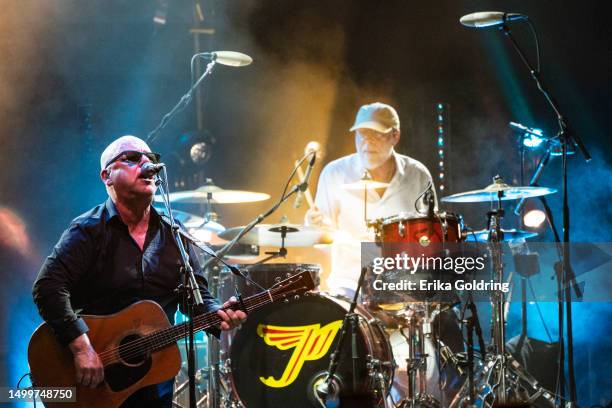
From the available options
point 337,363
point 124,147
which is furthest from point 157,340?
point 337,363

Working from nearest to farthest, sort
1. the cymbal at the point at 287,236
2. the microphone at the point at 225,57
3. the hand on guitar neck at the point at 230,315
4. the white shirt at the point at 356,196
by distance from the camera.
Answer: the hand on guitar neck at the point at 230,315
the cymbal at the point at 287,236
the microphone at the point at 225,57
the white shirt at the point at 356,196

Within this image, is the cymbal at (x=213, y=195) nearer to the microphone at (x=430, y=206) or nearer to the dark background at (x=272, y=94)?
the dark background at (x=272, y=94)

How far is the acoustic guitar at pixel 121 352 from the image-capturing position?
13.3 ft

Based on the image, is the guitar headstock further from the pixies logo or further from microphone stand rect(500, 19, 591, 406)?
microphone stand rect(500, 19, 591, 406)

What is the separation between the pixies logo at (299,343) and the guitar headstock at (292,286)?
1.41m

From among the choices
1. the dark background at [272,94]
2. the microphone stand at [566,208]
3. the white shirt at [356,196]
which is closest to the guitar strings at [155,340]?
the white shirt at [356,196]

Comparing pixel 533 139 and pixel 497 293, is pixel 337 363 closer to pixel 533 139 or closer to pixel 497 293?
pixel 497 293

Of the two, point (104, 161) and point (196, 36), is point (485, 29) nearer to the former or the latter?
point (196, 36)

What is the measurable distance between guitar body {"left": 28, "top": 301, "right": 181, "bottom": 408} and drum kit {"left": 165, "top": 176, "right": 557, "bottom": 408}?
165 centimetres

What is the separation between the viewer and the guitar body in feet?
13.2

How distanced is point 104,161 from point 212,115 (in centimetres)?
413

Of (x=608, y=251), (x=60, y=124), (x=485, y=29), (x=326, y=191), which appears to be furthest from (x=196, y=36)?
(x=608, y=251)

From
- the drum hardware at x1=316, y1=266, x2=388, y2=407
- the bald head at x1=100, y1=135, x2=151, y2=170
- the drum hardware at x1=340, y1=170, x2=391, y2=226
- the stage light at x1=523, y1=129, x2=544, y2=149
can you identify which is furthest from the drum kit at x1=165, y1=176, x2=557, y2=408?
the bald head at x1=100, y1=135, x2=151, y2=170

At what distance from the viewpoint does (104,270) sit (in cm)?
424
